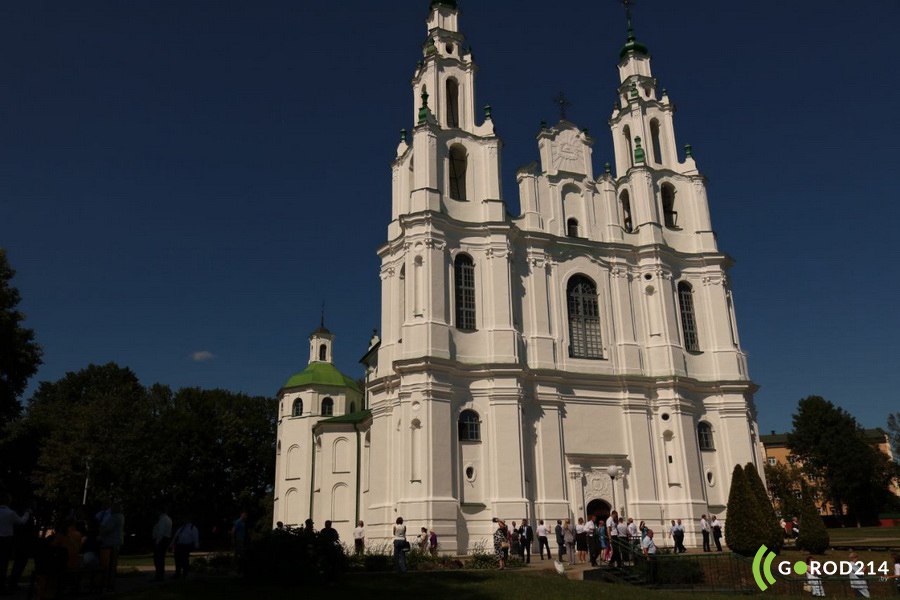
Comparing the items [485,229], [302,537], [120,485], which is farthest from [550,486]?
[120,485]

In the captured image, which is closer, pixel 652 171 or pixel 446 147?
pixel 446 147

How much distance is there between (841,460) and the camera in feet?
199

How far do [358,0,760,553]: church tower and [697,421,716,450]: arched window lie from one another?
134 mm

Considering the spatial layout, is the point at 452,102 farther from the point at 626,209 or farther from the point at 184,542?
the point at 184,542

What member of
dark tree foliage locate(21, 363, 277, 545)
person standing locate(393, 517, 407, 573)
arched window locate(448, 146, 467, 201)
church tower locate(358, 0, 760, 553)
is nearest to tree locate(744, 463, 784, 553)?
church tower locate(358, 0, 760, 553)

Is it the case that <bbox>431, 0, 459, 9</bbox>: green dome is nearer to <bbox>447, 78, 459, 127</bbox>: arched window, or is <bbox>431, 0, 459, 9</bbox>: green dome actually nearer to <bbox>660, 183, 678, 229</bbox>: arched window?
<bbox>447, 78, 459, 127</bbox>: arched window

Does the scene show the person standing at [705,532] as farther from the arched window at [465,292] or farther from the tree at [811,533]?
the arched window at [465,292]

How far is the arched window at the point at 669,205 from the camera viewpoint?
38469 mm

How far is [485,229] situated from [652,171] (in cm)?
1117

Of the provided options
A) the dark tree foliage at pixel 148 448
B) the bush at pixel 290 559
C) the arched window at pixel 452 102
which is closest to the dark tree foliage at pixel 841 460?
the arched window at pixel 452 102

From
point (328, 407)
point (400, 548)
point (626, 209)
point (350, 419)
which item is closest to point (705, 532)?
point (400, 548)

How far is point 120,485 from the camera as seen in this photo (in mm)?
46469

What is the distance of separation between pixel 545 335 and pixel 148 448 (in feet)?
107

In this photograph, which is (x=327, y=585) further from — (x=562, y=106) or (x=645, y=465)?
(x=562, y=106)
